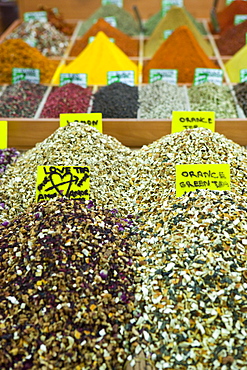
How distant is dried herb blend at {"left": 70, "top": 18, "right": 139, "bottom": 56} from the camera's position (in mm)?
3449

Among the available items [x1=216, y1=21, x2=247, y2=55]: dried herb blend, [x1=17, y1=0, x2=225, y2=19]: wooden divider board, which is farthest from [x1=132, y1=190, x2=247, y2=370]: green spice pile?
[x1=17, y1=0, x2=225, y2=19]: wooden divider board

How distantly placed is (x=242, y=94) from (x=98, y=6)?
2201 mm

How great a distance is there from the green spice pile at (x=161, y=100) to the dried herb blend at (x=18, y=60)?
0.70 meters

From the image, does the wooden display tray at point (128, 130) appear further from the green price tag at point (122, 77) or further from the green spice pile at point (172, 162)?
the green price tag at point (122, 77)

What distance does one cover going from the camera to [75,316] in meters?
1.26

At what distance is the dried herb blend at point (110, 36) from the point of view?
11.3ft

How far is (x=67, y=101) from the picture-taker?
99.5 inches

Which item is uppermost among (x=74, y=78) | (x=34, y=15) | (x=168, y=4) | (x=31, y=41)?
(x=168, y=4)

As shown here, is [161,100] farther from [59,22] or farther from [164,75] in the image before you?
[59,22]

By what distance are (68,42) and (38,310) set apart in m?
2.91

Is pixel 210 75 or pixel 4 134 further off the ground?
pixel 210 75

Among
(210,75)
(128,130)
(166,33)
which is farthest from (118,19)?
(128,130)

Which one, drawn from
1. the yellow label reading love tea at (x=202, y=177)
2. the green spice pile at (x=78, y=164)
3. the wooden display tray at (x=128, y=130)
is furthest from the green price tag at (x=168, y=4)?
the yellow label reading love tea at (x=202, y=177)

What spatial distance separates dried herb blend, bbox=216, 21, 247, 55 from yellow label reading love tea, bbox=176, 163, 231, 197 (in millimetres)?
2042
